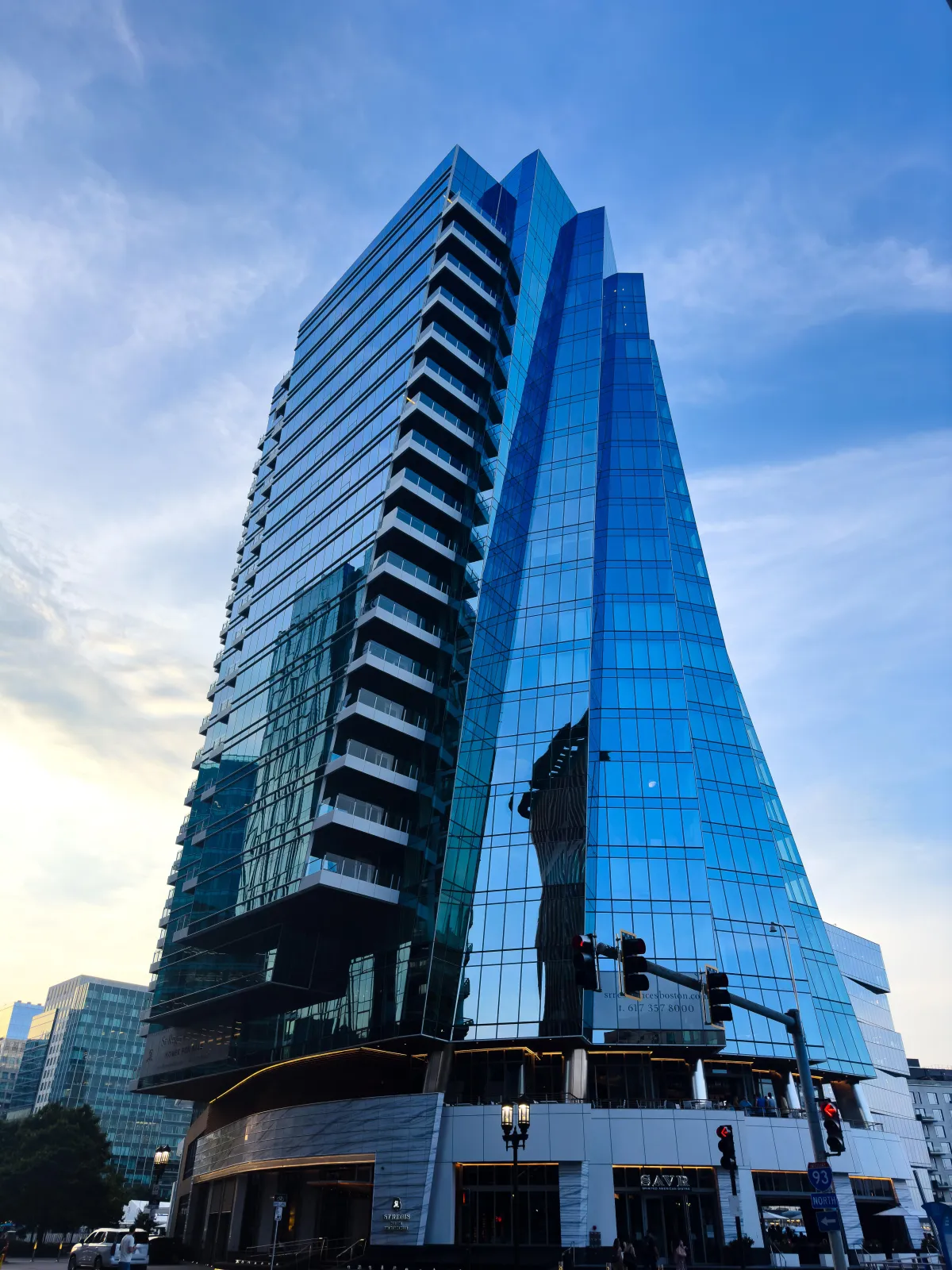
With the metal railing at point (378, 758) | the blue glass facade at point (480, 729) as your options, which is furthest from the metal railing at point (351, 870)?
the metal railing at point (378, 758)

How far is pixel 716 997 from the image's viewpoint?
1902cm

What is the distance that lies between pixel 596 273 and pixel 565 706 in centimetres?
4703

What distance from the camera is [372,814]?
59.7 m

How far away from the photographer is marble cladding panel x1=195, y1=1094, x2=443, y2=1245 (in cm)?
4778

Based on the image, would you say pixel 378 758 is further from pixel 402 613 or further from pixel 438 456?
pixel 438 456

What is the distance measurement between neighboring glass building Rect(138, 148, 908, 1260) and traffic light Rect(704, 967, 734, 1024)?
34025 mm

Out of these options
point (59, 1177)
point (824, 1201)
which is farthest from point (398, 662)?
point (59, 1177)

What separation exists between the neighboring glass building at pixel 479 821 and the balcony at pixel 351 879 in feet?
0.69

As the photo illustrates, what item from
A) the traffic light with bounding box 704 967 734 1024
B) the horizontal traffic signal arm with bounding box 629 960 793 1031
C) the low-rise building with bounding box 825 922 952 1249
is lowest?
the traffic light with bounding box 704 967 734 1024

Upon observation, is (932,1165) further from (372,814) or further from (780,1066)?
(372,814)

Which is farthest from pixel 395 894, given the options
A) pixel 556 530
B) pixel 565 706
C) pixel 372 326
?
pixel 372 326

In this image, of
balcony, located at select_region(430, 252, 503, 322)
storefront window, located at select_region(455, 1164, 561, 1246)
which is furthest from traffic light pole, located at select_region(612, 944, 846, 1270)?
balcony, located at select_region(430, 252, 503, 322)

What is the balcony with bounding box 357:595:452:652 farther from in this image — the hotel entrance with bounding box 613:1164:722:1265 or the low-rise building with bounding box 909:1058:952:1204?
the low-rise building with bounding box 909:1058:952:1204

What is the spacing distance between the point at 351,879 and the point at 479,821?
903cm
